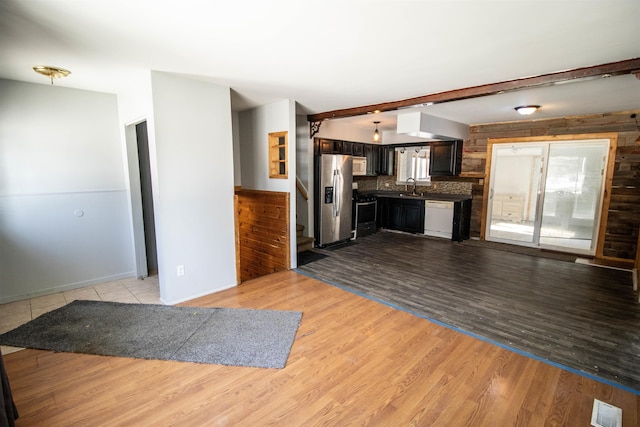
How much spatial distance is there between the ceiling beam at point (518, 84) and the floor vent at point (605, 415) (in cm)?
261

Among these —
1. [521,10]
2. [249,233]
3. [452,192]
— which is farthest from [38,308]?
[452,192]

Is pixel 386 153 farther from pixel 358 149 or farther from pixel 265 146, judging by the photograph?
pixel 265 146

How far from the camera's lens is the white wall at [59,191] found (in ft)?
10.7

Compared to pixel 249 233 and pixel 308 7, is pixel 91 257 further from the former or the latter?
pixel 308 7

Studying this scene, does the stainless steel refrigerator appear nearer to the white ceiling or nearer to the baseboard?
the white ceiling

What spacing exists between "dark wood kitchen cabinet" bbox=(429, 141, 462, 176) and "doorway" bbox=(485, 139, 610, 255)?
0.65 meters

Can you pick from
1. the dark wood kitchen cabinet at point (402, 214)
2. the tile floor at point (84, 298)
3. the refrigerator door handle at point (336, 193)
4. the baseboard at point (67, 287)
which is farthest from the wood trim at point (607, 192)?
the baseboard at point (67, 287)

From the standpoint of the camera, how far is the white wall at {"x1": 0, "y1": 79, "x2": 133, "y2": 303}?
10.7ft

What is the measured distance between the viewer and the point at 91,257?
150 inches

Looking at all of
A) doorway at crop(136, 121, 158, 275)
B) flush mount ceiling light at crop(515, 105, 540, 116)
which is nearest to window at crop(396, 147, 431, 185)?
flush mount ceiling light at crop(515, 105, 540, 116)

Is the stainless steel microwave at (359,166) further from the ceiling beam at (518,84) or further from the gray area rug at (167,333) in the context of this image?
the gray area rug at (167,333)

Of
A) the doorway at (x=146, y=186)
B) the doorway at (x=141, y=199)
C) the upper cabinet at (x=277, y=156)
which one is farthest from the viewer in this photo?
the upper cabinet at (x=277, y=156)

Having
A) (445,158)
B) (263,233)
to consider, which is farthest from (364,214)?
(263,233)

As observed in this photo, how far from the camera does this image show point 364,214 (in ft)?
21.5
